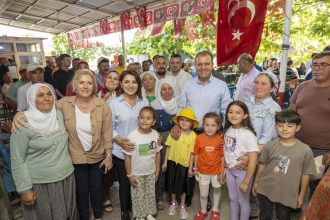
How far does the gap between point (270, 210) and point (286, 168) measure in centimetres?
51

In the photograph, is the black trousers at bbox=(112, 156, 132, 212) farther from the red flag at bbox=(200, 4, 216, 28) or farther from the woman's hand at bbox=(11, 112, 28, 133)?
the red flag at bbox=(200, 4, 216, 28)

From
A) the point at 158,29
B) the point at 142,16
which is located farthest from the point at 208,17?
the point at 158,29

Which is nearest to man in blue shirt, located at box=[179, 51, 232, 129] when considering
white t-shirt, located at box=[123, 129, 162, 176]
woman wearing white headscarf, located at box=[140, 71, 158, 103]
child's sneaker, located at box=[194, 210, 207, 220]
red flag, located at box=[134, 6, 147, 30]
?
woman wearing white headscarf, located at box=[140, 71, 158, 103]

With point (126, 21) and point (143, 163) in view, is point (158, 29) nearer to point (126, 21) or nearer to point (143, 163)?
point (126, 21)

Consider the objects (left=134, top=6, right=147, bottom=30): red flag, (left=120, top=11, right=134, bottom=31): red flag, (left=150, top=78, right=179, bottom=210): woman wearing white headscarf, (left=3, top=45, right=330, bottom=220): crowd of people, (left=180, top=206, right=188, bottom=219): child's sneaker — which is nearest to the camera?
(left=3, top=45, right=330, bottom=220): crowd of people

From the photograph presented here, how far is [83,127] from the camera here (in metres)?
2.30

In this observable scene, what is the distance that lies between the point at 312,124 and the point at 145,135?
1.76m

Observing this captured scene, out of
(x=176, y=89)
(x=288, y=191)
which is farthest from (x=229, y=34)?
(x=288, y=191)

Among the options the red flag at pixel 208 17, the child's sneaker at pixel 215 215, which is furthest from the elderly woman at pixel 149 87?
the red flag at pixel 208 17

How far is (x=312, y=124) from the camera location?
7.92 ft

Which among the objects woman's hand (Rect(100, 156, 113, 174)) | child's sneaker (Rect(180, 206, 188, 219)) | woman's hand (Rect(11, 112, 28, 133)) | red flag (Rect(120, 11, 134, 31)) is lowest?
child's sneaker (Rect(180, 206, 188, 219))

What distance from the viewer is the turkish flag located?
336cm

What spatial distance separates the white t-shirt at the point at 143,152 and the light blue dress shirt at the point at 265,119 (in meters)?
1.10

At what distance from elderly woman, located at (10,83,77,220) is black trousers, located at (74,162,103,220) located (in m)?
0.17
